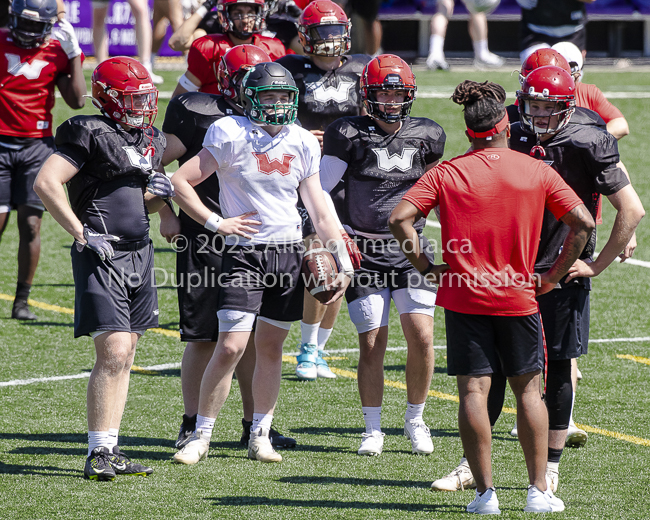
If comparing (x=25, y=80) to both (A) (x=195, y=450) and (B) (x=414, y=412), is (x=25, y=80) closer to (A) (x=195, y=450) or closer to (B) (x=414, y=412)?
(A) (x=195, y=450)

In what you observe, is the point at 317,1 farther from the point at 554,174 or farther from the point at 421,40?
the point at 421,40

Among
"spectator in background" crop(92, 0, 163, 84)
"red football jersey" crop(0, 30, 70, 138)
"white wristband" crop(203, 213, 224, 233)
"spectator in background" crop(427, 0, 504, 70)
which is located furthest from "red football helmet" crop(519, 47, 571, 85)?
"spectator in background" crop(427, 0, 504, 70)

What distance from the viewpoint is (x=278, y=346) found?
5.54 meters

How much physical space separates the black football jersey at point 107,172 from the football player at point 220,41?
167 centimetres

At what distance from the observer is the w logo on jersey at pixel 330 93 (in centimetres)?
705

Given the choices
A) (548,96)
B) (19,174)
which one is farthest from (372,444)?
(19,174)

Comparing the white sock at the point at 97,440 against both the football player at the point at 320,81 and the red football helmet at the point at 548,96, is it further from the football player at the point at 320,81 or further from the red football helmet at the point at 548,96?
the red football helmet at the point at 548,96

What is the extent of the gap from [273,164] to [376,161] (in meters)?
0.71

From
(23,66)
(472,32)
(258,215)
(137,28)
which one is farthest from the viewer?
(472,32)

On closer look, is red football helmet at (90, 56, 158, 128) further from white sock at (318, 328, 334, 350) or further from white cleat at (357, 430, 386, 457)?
white sock at (318, 328, 334, 350)

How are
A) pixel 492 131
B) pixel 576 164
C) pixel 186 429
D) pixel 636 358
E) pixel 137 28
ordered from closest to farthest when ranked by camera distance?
pixel 492 131 → pixel 576 164 → pixel 186 429 → pixel 636 358 → pixel 137 28

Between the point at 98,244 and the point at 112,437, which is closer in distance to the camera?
the point at 98,244

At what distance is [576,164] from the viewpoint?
Answer: 500 centimetres

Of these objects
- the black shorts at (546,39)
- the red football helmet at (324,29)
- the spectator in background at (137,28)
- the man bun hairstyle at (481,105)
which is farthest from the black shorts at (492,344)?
the spectator in background at (137,28)
